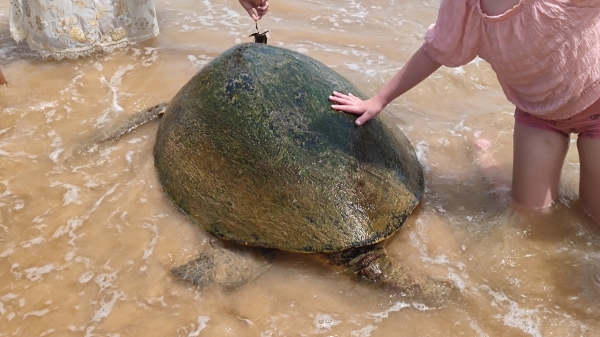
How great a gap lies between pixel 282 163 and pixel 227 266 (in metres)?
0.53

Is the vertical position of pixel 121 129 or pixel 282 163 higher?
pixel 282 163

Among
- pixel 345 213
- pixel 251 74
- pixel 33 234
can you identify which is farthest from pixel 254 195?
pixel 33 234

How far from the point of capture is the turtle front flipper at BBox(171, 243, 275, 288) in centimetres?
203

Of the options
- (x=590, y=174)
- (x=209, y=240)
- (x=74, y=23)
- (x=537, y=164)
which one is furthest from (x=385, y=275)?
(x=74, y=23)

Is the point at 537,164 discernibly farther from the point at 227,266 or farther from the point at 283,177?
the point at 227,266

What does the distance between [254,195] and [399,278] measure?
0.74 m

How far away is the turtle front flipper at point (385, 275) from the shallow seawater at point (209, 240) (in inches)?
1.8

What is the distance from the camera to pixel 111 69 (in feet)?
12.3

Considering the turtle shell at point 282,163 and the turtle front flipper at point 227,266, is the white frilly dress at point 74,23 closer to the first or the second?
the turtle shell at point 282,163

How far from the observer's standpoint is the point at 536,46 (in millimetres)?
2055

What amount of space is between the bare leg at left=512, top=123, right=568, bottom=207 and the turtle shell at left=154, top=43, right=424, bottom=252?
56 centimetres

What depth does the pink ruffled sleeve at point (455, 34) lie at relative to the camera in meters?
2.06

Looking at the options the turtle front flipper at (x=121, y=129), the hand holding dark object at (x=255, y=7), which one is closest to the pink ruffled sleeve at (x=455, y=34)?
the hand holding dark object at (x=255, y=7)

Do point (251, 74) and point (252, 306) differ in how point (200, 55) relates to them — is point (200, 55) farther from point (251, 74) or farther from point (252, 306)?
point (252, 306)
